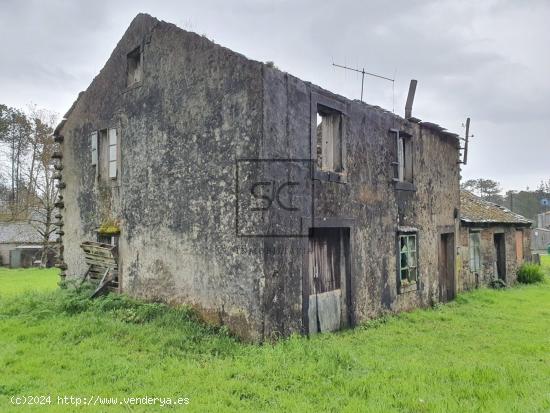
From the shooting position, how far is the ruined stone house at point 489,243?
52.6ft

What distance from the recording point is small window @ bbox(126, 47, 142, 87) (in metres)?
11.4

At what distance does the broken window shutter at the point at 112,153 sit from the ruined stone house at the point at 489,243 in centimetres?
1154

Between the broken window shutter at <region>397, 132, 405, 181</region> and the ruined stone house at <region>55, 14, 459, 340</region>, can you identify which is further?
the broken window shutter at <region>397, 132, 405, 181</region>

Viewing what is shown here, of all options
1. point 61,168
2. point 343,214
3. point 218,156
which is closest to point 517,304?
point 343,214

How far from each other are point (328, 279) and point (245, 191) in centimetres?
280

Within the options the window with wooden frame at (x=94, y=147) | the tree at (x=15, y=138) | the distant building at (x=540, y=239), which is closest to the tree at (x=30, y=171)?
the tree at (x=15, y=138)

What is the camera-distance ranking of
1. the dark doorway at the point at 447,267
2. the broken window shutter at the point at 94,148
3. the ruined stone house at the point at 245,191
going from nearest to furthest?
1. the ruined stone house at the point at 245,191
2. the broken window shutter at the point at 94,148
3. the dark doorway at the point at 447,267


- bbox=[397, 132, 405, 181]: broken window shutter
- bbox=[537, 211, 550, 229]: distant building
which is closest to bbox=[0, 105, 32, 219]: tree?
bbox=[397, 132, 405, 181]: broken window shutter

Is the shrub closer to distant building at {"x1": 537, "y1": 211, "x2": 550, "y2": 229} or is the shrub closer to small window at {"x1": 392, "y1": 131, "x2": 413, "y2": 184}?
small window at {"x1": 392, "y1": 131, "x2": 413, "y2": 184}

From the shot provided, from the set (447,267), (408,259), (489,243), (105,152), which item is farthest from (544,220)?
(105,152)

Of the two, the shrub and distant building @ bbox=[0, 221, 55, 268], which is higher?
distant building @ bbox=[0, 221, 55, 268]

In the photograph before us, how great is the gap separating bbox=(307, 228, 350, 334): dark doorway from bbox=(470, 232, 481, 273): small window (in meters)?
8.67

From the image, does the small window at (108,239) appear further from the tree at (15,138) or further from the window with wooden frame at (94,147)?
the tree at (15,138)

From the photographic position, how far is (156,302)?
979cm
